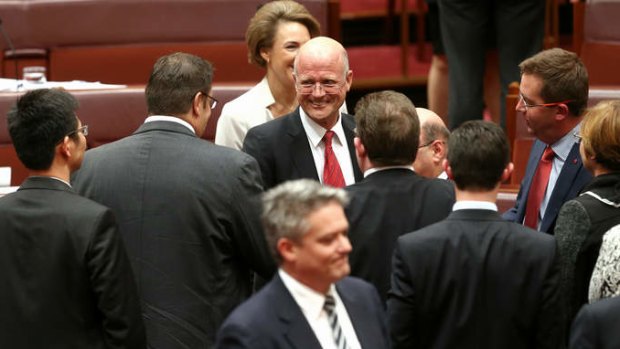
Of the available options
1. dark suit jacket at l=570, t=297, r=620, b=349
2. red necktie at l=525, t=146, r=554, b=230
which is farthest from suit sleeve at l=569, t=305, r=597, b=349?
red necktie at l=525, t=146, r=554, b=230

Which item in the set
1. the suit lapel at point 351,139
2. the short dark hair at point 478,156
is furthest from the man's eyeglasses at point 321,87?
the short dark hair at point 478,156

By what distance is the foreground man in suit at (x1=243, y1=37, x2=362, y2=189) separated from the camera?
3.21 meters

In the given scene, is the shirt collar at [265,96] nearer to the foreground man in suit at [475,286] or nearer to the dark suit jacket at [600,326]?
the foreground man in suit at [475,286]

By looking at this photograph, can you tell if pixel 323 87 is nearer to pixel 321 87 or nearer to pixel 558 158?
pixel 321 87

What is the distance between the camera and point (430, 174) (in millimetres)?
3262

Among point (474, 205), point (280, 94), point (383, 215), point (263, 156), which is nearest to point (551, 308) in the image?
point (474, 205)

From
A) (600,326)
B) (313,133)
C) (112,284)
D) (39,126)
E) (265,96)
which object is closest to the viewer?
(600,326)

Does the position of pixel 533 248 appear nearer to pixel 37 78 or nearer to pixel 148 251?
pixel 148 251

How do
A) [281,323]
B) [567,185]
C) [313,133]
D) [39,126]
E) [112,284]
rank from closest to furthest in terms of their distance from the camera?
[281,323] < [112,284] < [39,126] < [567,185] < [313,133]

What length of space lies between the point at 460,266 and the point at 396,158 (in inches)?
13.6

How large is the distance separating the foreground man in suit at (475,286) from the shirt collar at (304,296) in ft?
1.25

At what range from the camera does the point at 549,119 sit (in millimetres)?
3209

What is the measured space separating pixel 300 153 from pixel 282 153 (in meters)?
0.05

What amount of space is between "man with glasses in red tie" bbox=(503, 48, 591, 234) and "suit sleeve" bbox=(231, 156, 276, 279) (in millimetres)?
767
